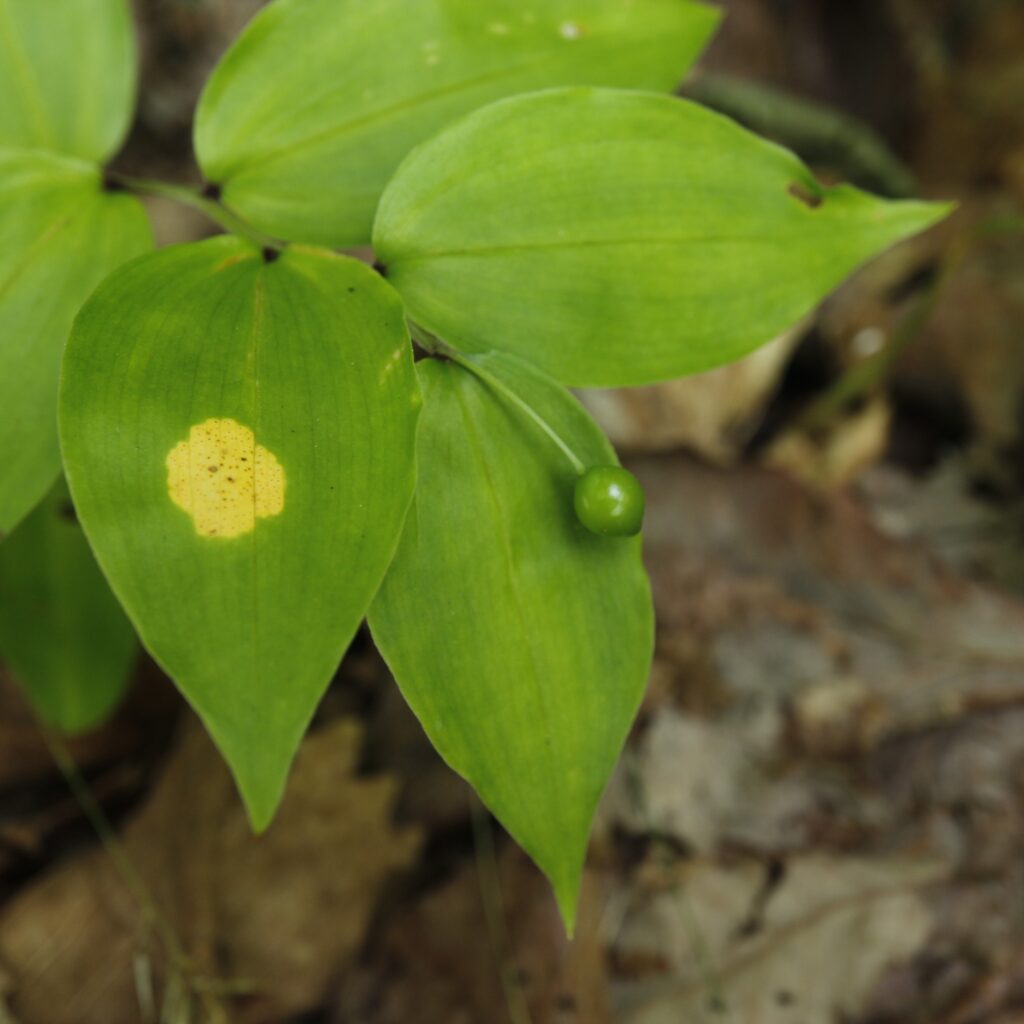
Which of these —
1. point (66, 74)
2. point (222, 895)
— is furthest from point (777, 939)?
point (66, 74)

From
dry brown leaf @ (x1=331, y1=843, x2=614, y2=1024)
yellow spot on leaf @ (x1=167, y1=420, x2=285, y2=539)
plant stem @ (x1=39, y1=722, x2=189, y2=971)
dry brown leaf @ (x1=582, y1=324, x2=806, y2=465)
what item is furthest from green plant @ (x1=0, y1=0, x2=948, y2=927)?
dry brown leaf @ (x1=582, y1=324, x2=806, y2=465)

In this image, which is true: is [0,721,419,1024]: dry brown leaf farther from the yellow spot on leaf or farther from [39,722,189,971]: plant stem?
the yellow spot on leaf

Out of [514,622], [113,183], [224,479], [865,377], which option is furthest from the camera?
[865,377]

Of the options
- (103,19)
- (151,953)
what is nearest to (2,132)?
(103,19)

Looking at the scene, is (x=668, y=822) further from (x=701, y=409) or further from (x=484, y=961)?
(x=701, y=409)

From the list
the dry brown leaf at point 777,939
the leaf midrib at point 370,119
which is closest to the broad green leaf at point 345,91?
the leaf midrib at point 370,119

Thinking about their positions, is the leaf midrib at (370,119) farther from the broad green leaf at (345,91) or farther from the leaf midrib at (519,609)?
the leaf midrib at (519,609)

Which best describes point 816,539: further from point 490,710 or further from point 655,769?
point 490,710
